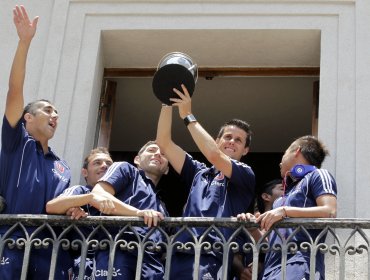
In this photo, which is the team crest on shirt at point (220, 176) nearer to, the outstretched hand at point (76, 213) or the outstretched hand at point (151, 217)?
the outstretched hand at point (151, 217)

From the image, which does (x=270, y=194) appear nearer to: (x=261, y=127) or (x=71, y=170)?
(x=71, y=170)

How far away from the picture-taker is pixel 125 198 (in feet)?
23.8

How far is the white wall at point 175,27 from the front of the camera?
27.1ft

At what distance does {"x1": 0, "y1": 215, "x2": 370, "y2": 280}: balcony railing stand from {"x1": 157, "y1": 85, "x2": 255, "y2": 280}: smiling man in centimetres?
8

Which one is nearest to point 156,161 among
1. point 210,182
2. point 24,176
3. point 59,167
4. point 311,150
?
point 210,182

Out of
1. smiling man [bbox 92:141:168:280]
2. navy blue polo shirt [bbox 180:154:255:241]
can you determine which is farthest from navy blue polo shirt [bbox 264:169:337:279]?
smiling man [bbox 92:141:168:280]

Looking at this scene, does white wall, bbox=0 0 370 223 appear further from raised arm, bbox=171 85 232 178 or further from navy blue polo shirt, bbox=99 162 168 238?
raised arm, bbox=171 85 232 178

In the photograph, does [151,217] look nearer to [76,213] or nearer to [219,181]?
[76,213]

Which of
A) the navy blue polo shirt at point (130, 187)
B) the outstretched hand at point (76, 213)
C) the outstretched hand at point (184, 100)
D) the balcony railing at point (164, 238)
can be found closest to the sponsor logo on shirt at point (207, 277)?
the balcony railing at point (164, 238)

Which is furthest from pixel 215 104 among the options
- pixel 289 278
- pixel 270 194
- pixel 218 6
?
pixel 289 278

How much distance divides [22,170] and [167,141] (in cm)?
100

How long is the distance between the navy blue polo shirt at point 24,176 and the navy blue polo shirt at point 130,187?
0.38m

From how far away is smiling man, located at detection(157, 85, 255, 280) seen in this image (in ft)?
22.8

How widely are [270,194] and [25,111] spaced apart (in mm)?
1916
